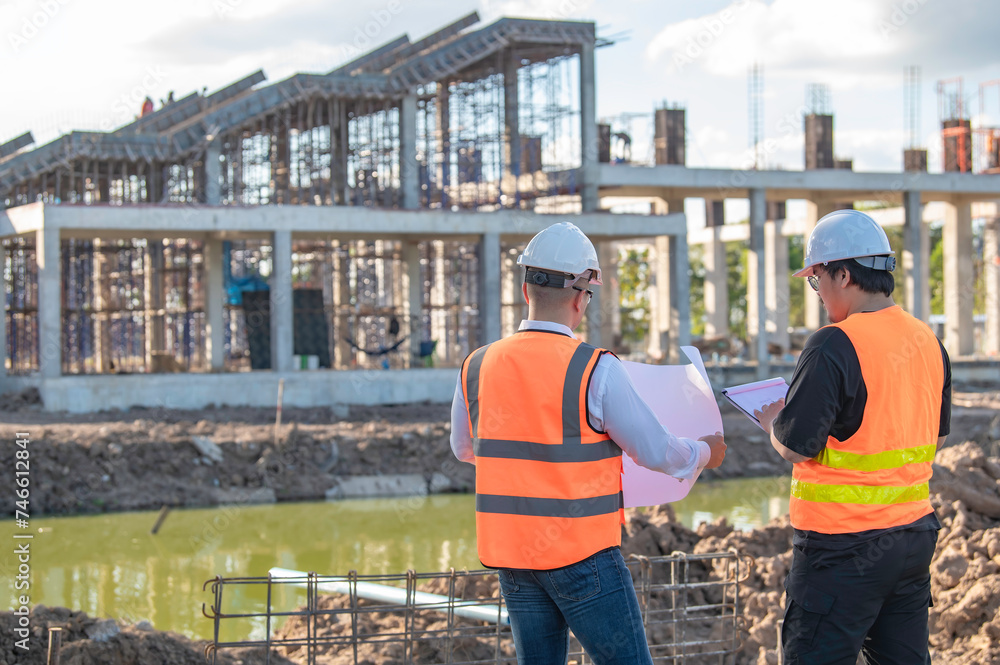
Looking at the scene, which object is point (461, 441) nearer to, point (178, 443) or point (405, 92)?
point (178, 443)

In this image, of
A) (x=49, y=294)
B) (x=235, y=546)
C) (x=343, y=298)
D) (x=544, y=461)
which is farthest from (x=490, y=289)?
(x=544, y=461)

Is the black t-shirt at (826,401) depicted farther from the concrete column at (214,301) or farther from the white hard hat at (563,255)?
the concrete column at (214,301)

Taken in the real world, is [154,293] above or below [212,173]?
below

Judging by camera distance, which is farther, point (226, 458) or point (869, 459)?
point (226, 458)

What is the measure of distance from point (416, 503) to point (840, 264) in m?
12.9

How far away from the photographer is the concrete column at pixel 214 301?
27672 millimetres

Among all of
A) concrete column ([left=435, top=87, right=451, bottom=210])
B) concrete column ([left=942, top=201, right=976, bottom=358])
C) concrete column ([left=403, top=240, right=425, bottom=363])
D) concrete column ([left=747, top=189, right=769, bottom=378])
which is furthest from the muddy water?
concrete column ([left=942, top=201, right=976, bottom=358])

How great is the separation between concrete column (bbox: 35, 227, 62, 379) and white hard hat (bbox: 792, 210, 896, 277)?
22.0 m

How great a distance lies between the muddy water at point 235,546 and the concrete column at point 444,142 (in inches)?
632

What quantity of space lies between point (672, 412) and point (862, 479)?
0.69 m

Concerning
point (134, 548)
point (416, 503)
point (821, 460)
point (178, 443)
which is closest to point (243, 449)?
point (178, 443)

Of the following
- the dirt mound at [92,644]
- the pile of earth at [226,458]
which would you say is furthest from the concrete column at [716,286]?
the dirt mound at [92,644]

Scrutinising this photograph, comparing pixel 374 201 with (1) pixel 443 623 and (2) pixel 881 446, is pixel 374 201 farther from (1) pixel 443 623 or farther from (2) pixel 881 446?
(2) pixel 881 446

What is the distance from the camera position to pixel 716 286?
4081cm
